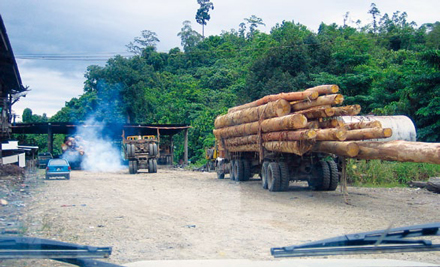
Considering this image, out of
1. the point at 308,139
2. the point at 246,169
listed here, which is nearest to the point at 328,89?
the point at 308,139

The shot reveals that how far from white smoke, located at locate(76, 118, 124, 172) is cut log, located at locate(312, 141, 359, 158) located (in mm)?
27913

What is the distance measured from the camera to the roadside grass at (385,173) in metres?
18.5

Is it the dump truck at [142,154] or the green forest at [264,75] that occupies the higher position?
the green forest at [264,75]

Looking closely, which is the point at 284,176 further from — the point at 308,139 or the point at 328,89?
the point at 328,89

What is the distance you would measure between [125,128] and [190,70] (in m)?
23.8

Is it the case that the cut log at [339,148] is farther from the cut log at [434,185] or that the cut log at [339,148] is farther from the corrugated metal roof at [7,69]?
the corrugated metal roof at [7,69]

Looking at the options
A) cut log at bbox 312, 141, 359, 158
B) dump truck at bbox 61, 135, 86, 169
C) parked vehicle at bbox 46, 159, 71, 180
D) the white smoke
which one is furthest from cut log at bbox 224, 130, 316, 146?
dump truck at bbox 61, 135, 86, 169

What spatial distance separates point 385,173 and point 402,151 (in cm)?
835

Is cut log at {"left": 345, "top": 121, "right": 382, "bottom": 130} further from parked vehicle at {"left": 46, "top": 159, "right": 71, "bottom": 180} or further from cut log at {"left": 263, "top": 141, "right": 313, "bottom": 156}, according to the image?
parked vehicle at {"left": 46, "top": 159, "right": 71, "bottom": 180}

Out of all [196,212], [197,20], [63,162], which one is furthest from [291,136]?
[197,20]

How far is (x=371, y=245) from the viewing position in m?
3.34

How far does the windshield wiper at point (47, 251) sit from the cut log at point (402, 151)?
8.43 m

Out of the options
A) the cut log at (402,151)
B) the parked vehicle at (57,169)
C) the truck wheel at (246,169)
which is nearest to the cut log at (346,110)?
the cut log at (402,151)

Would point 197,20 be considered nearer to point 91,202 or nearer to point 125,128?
point 125,128
